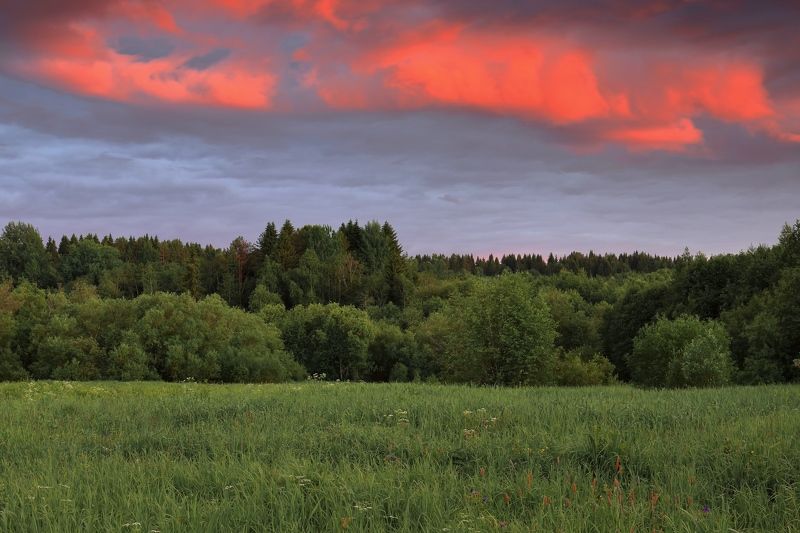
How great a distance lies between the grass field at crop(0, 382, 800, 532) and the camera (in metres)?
5.77

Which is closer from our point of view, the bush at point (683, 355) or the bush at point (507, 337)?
the bush at point (683, 355)

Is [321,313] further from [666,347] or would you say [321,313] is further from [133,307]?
[666,347]

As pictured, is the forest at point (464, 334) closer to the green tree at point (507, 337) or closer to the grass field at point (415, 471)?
the green tree at point (507, 337)

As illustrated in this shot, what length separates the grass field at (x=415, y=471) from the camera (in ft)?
18.9

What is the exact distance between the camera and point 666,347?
159 ft

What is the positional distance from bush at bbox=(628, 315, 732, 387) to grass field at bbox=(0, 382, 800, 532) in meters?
29.4

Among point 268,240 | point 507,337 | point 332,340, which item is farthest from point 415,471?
point 268,240

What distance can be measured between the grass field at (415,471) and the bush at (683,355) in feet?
96.3

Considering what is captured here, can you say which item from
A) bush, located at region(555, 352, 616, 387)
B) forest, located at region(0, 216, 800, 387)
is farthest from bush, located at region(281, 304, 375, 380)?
bush, located at region(555, 352, 616, 387)

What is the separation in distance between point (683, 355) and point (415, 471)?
135 feet

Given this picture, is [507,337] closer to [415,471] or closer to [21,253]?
[415,471]

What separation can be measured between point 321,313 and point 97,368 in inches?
1435

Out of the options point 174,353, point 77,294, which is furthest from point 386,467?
point 77,294

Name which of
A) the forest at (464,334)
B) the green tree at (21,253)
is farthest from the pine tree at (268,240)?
the green tree at (21,253)
